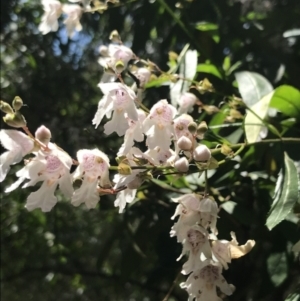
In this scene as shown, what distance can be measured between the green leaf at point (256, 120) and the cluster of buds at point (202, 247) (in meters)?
0.18

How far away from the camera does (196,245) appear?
0.52m

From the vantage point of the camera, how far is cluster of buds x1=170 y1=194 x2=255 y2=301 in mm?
516

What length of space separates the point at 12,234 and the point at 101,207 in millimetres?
500

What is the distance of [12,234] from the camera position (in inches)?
57.3

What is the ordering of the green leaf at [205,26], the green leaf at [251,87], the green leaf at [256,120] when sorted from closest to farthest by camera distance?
1. the green leaf at [256,120]
2. the green leaf at [251,87]
3. the green leaf at [205,26]

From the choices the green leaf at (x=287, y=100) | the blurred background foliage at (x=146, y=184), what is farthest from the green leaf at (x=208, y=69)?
the green leaf at (x=287, y=100)

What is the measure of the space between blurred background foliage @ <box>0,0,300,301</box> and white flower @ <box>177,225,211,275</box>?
0.11 metres

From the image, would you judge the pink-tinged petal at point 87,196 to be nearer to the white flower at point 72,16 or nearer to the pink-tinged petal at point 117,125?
the pink-tinged petal at point 117,125

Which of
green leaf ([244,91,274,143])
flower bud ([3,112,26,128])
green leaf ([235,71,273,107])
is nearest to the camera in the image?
flower bud ([3,112,26,128])

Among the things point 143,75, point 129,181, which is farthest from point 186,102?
point 129,181

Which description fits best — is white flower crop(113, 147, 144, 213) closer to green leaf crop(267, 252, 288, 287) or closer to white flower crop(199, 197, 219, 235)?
white flower crop(199, 197, 219, 235)

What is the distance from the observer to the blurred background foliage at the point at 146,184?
32.5 inches

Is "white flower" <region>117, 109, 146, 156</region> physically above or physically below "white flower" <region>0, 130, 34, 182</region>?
below

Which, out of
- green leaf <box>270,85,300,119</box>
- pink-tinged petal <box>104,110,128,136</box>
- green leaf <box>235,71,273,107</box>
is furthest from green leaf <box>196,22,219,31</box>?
pink-tinged petal <box>104,110,128,136</box>
